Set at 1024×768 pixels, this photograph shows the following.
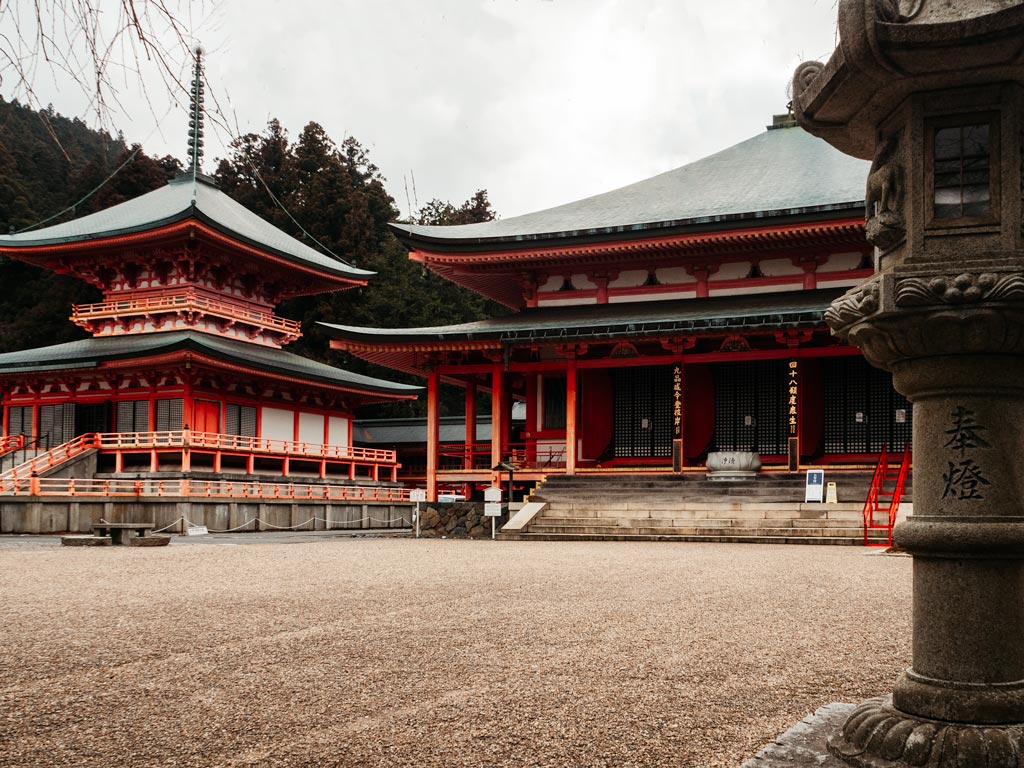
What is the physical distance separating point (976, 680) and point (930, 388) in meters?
0.95

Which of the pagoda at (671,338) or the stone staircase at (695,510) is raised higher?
the pagoda at (671,338)

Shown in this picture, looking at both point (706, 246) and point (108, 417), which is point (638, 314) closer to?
point (706, 246)

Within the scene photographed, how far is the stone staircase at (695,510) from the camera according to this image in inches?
611

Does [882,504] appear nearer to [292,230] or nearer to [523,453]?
[523,453]

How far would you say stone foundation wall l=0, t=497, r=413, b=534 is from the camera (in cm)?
2080

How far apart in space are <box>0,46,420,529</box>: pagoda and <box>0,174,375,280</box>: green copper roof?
0.09 m

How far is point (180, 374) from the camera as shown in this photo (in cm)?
2767

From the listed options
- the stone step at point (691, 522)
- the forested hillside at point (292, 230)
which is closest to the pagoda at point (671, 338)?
the stone step at point (691, 522)

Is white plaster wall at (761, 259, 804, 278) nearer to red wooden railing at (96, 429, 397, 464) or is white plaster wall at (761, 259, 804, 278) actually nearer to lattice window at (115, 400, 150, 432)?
→ red wooden railing at (96, 429, 397, 464)

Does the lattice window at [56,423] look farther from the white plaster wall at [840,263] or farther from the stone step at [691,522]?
the white plaster wall at [840,263]

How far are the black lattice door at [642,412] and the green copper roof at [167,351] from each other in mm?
11832

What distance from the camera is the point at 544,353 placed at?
22500 mm

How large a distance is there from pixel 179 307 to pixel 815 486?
2110cm

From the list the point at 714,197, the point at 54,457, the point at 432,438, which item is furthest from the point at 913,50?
the point at 54,457
